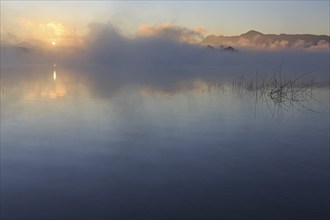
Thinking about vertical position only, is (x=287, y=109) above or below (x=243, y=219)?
above

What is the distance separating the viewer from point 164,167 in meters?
14.1

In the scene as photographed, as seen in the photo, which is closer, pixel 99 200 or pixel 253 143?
pixel 99 200

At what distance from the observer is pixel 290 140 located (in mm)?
19281

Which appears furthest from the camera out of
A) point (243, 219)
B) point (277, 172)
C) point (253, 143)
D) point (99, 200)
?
point (253, 143)

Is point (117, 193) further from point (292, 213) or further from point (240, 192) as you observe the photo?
point (292, 213)

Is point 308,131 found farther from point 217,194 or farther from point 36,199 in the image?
point 36,199

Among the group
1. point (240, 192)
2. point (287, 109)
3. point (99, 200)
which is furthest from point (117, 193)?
point (287, 109)

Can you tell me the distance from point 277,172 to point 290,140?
624 centimetres

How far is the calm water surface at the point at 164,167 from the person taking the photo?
34.0ft

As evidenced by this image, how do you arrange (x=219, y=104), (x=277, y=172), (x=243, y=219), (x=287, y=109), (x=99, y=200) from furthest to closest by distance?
(x=219, y=104)
(x=287, y=109)
(x=277, y=172)
(x=99, y=200)
(x=243, y=219)

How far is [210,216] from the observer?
32.5ft

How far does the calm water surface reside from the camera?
10.4m

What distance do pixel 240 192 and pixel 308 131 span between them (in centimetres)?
1185

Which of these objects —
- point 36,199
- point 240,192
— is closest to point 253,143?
point 240,192
